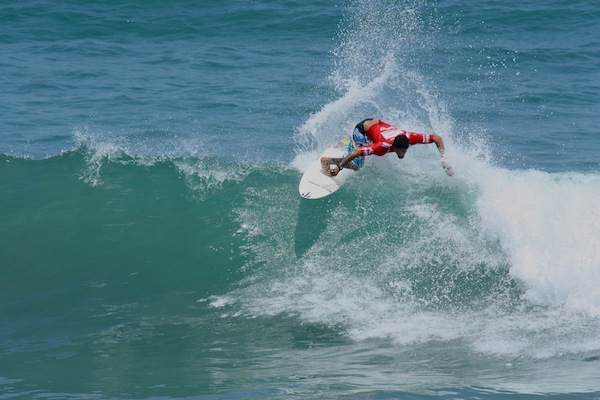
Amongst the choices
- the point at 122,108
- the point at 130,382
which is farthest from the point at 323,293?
the point at 122,108

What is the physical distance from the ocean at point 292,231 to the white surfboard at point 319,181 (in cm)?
22

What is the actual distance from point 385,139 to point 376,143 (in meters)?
0.12

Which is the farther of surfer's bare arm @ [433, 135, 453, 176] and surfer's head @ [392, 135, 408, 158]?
surfer's bare arm @ [433, 135, 453, 176]

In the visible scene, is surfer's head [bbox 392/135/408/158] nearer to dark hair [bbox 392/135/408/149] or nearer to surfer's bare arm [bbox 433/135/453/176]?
dark hair [bbox 392/135/408/149]

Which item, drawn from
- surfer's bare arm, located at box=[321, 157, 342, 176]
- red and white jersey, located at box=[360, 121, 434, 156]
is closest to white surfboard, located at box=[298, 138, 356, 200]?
surfer's bare arm, located at box=[321, 157, 342, 176]

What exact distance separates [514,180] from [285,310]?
13.9 feet

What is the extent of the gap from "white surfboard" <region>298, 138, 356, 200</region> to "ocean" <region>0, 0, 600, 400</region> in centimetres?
22

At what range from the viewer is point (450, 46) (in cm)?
2005

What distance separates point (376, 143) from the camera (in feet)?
33.5

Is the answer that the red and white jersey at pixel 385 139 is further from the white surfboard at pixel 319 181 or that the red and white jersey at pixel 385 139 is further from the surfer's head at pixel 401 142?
the white surfboard at pixel 319 181

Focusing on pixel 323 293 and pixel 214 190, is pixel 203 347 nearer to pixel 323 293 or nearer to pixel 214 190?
pixel 323 293

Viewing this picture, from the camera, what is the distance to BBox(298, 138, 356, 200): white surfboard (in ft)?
35.6

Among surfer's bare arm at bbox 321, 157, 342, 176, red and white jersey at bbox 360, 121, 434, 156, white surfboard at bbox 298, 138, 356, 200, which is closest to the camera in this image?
red and white jersey at bbox 360, 121, 434, 156

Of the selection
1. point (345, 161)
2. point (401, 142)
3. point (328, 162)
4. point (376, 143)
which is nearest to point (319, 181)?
point (328, 162)
